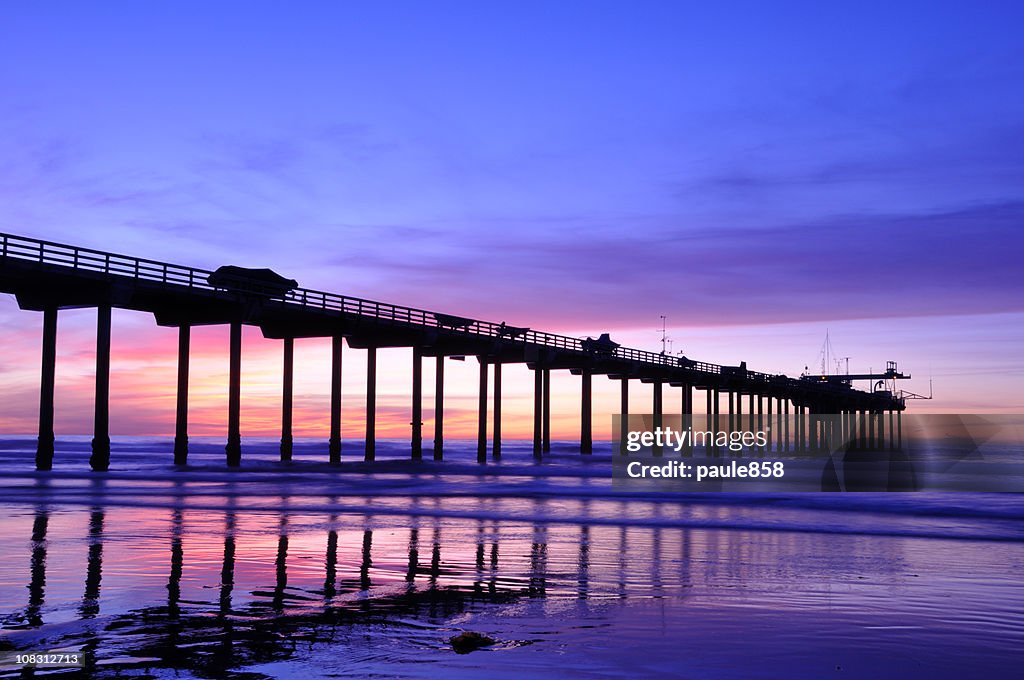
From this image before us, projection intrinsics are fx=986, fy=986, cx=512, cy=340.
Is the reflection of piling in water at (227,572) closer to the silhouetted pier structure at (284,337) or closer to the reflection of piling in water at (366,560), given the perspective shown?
the reflection of piling in water at (366,560)

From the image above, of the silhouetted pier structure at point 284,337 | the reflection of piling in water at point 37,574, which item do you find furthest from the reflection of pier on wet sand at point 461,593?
the silhouetted pier structure at point 284,337

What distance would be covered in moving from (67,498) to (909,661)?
2212 cm

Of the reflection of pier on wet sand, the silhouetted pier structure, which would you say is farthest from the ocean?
the silhouetted pier structure

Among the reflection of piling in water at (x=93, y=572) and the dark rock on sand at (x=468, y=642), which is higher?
the dark rock on sand at (x=468, y=642)

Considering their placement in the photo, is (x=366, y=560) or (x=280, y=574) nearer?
(x=280, y=574)

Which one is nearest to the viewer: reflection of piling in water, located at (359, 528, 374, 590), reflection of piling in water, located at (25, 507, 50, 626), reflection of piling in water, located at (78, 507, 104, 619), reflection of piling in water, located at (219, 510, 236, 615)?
reflection of piling in water, located at (25, 507, 50, 626)

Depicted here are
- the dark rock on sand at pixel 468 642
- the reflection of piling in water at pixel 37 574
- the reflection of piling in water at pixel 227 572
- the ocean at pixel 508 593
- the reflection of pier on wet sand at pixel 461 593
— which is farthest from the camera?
the reflection of piling in water at pixel 227 572

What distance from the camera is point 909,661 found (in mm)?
7309

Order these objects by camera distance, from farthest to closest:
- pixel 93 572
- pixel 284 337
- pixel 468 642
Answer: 1. pixel 284 337
2. pixel 93 572
3. pixel 468 642

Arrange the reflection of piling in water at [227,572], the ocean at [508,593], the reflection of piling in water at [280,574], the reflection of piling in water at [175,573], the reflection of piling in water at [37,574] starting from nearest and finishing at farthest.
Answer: the ocean at [508,593] < the reflection of piling in water at [37,574] < the reflection of piling in water at [175,573] < the reflection of piling in water at [227,572] < the reflection of piling in water at [280,574]

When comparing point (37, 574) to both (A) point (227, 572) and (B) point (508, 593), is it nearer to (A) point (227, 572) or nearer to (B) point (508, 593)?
(A) point (227, 572)

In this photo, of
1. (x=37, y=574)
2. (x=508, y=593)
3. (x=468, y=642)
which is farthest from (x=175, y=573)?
(x=468, y=642)

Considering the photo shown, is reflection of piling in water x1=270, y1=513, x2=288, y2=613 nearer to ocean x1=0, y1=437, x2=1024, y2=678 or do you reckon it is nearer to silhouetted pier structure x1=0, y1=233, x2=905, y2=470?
ocean x1=0, y1=437, x2=1024, y2=678

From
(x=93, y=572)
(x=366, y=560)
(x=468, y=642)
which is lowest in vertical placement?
(x=366, y=560)
